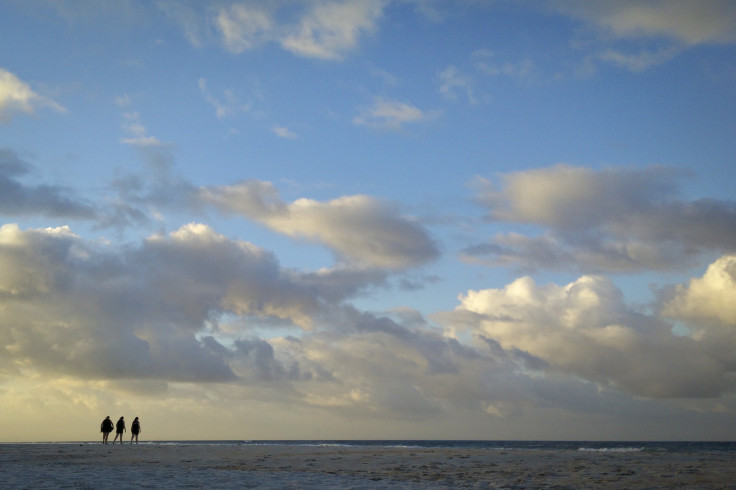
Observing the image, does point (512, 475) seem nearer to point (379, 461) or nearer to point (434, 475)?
point (434, 475)

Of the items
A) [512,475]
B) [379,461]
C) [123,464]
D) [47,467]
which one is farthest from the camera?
[379,461]

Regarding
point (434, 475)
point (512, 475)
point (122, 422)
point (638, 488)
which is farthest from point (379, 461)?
point (122, 422)

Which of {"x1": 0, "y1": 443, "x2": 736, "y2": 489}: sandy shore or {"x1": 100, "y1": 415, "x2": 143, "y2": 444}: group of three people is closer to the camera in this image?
{"x1": 0, "y1": 443, "x2": 736, "y2": 489}: sandy shore

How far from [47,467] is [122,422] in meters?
27.2

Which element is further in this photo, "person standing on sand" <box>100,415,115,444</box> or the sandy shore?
"person standing on sand" <box>100,415,115,444</box>

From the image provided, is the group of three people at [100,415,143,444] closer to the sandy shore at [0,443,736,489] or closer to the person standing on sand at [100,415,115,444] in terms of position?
the person standing on sand at [100,415,115,444]

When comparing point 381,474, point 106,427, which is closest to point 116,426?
point 106,427

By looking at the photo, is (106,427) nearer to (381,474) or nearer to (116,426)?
(116,426)

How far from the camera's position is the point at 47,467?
82.3 feet

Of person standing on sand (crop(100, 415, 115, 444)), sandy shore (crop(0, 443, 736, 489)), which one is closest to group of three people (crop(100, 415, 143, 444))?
person standing on sand (crop(100, 415, 115, 444))

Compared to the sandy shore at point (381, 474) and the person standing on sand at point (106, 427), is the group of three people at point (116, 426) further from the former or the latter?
the sandy shore at point (381, 474)

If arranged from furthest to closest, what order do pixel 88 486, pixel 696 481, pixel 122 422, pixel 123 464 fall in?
pixel 122 422
pixel 123 464
pixel 696 481
pixel 88 486

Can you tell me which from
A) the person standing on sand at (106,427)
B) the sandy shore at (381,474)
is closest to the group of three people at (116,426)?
the person standing on sand at (106,427)

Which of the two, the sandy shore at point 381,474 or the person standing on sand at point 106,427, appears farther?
the person standing on sand at point 106,427
